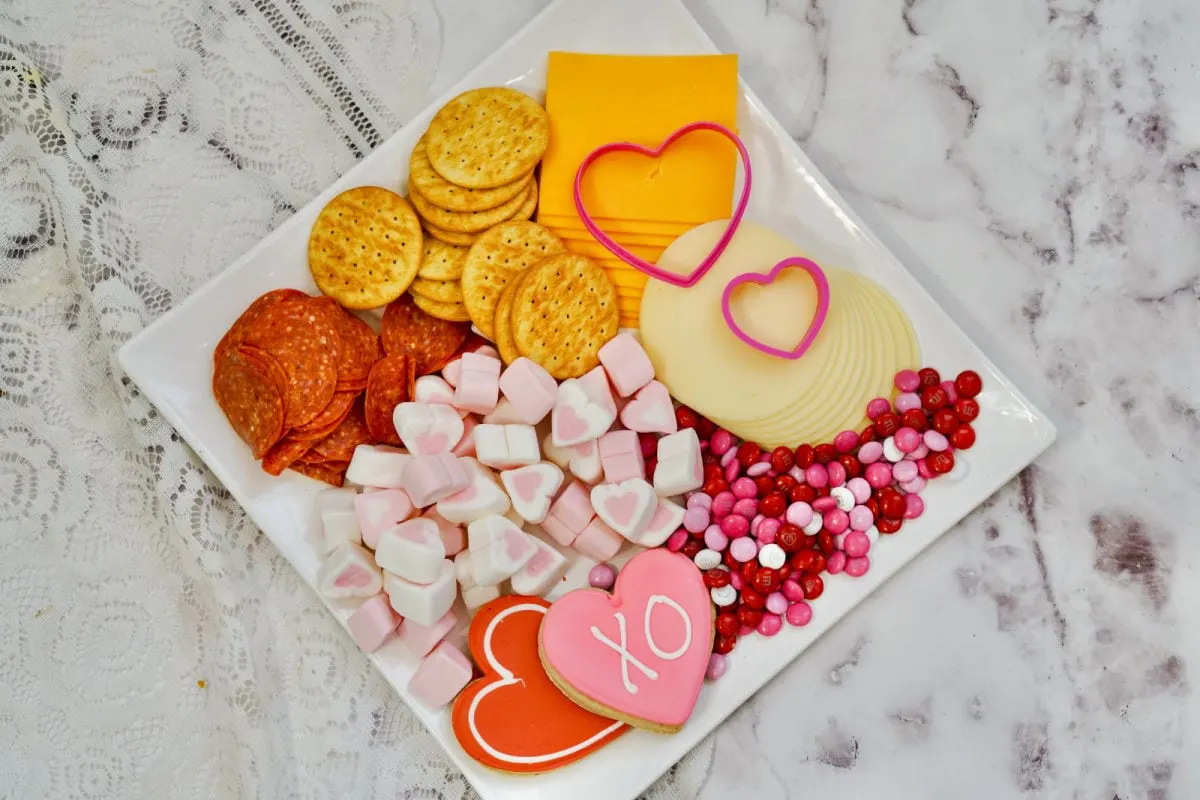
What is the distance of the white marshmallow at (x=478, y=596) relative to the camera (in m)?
1.33

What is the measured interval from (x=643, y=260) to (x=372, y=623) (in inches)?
21.6

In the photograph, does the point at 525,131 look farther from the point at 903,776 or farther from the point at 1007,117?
the point at 903,776

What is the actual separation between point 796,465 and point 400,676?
55 centimetres

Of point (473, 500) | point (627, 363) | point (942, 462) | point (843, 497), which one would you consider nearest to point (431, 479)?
point (473, 500)

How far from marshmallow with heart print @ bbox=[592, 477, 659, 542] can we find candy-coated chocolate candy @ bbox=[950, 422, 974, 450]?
0.37 m

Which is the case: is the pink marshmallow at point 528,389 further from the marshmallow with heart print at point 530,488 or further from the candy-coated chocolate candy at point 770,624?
the candy-coated chocolate candy at point 770,624

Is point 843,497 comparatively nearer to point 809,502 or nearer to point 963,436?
point 809,502

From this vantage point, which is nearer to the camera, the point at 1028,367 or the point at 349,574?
the point at 349,574

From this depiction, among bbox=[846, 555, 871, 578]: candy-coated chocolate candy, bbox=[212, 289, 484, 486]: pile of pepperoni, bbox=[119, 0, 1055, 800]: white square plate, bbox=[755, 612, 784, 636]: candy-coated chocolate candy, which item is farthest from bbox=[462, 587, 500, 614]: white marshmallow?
bbox=[846, 555, 871, 578]: candy-coated chocolate candy

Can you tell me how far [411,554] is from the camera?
4.15 feet

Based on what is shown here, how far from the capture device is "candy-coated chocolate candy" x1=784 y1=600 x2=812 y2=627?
1317 mm

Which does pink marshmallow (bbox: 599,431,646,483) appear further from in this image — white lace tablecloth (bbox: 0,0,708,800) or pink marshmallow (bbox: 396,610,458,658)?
white lace tablecloth (bbox: 0,0,708,800)

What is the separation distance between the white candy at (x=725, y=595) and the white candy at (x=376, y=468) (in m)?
0.40

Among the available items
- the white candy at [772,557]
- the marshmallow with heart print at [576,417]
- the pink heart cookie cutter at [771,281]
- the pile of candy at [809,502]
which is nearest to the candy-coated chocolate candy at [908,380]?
the pile of candy at [809,502]
